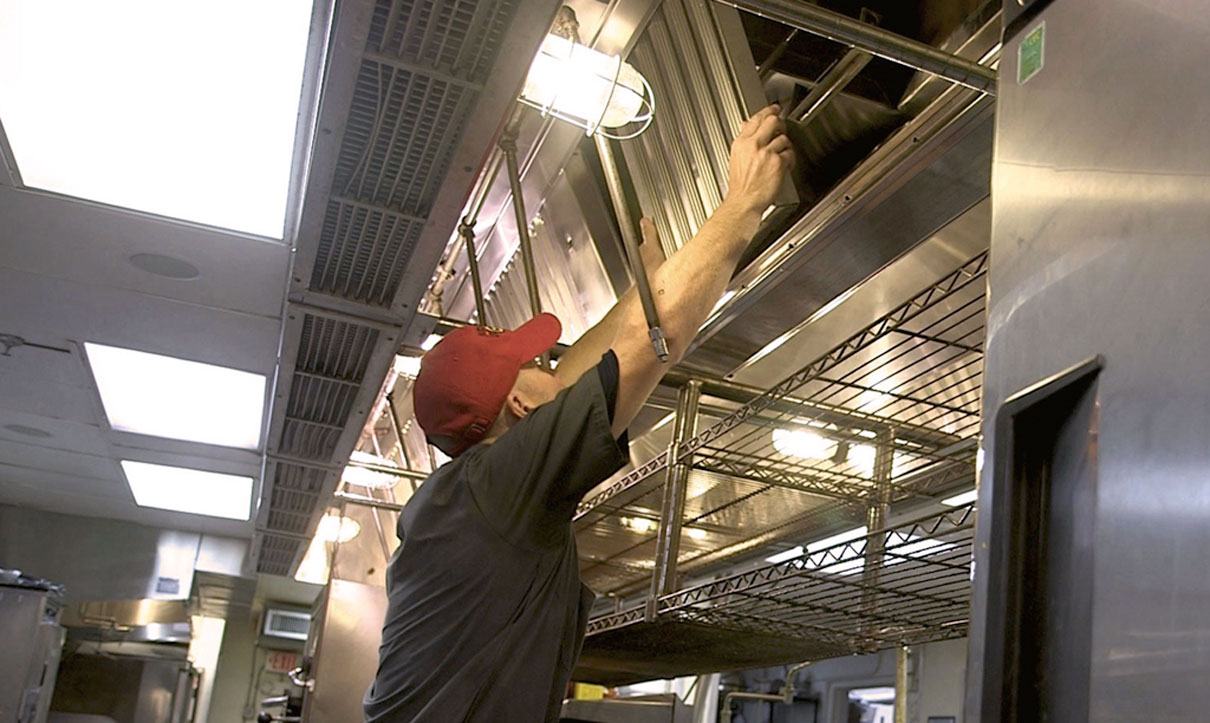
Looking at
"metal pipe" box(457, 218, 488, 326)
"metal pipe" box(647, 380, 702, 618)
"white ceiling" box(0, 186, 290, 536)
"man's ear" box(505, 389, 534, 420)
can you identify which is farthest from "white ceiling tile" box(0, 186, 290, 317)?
"man's ear" box(505, 389, 534, 420)

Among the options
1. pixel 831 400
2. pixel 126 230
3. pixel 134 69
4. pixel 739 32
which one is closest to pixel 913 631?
pixel 831 400

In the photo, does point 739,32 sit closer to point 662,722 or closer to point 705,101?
point 705,101

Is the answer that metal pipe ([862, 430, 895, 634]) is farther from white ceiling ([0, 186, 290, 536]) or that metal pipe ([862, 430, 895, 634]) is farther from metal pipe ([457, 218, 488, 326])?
white ceiling ([0, 186, 290, 536])

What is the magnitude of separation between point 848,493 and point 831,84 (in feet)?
2.46

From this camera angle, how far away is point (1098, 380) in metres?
0.80

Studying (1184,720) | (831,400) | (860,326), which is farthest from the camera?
(831,400)

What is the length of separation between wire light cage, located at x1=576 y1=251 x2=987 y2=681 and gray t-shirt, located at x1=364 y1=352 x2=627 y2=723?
404 millimetres

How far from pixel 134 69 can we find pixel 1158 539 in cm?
264

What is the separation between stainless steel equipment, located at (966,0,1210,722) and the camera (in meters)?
0.70

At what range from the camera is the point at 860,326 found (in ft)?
7.82

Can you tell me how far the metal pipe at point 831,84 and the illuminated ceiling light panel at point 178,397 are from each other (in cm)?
368

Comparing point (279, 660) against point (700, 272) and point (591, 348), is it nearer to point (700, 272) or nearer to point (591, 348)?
point (591, 348)

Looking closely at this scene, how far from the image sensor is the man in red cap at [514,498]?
1.45 m

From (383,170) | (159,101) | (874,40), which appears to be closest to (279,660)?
(159,101)
